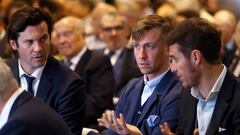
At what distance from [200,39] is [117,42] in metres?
2.96

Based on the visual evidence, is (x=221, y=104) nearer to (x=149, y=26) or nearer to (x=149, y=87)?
(x=149, y=87)

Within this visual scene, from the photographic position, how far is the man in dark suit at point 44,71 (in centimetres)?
353

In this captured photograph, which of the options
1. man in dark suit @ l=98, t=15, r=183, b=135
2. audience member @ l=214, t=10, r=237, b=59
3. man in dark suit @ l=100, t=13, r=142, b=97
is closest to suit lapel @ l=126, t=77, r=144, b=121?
man in dark suit @ l=98, t=15, r=183, b=135

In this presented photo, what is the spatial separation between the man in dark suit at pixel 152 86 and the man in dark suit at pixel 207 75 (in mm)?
303

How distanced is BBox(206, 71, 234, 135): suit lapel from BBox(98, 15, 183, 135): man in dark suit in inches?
13.5

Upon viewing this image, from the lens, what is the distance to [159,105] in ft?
10.5

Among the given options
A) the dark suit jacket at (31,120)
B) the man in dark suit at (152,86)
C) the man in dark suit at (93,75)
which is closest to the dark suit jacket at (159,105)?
the man in dark suit at (152,86)

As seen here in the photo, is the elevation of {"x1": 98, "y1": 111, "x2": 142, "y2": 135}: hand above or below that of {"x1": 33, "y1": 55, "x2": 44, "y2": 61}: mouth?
below

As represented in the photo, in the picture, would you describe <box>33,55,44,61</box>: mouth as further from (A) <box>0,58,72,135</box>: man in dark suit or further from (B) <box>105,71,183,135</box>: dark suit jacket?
(A) <box>0,58,72,135</box>: man in dark suit

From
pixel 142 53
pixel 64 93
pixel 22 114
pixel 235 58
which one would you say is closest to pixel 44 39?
pixel 64 93

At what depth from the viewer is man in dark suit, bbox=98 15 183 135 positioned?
10.4ft

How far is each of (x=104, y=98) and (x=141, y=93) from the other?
1.39 meters

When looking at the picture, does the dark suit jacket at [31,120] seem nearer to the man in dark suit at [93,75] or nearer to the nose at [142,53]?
the nose at [142,53]

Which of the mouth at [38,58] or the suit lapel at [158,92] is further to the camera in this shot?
the mouth at [38,58]
